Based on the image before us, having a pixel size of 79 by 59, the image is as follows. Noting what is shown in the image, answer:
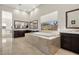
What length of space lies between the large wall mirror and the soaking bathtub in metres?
0.36

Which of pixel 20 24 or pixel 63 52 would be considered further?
pixel 20 24

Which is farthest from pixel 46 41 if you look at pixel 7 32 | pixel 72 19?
pixel 7 32

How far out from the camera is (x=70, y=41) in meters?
1.93

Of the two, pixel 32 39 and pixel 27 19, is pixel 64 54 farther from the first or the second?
pixel 27 19

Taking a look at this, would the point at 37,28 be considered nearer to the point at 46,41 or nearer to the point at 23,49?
the point at 46,41

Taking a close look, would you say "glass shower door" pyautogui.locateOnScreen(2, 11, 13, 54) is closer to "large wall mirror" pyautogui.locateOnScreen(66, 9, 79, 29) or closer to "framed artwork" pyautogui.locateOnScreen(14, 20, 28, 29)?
"framed artwork" pyautogui.locateOnScreen(14, 20, 28, 29)

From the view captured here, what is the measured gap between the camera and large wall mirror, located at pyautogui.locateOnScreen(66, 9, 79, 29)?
1844 millimetres

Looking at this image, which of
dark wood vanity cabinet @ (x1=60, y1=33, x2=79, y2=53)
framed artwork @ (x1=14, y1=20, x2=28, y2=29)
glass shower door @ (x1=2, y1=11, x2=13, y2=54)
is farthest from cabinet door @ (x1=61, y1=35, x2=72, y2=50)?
glass shower door @ (x1=2, y1=11, x2=13, y2=54)

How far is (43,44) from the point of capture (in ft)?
6.24

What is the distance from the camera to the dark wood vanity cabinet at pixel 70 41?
189 cm

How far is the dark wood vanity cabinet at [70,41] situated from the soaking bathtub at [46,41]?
0.40 ft

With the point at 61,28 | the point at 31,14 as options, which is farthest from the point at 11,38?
the point at 61,28

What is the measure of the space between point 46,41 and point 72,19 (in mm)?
747
